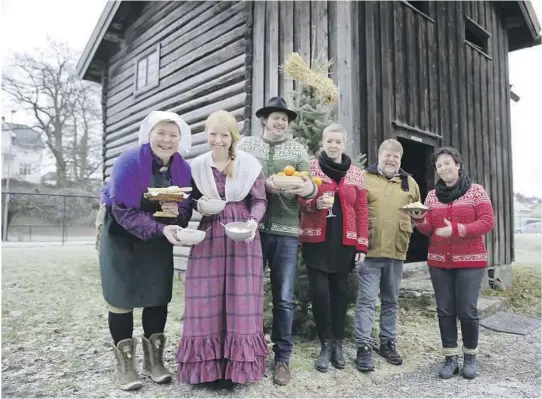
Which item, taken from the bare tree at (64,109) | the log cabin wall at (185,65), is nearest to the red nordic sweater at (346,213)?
the log cabin wall at (185,65)

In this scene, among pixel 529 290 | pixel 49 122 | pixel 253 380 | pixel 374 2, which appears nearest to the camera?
pixel 253 380

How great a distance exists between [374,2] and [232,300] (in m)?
4.87

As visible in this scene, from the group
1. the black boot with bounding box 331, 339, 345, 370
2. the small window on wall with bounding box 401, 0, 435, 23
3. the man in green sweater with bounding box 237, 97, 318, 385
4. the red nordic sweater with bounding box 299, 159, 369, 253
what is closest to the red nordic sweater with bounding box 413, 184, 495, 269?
the red nordic sweater with bounding box 299, 159, 369, 253

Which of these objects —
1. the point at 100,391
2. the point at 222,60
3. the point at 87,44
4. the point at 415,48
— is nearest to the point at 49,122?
the point at 87,44

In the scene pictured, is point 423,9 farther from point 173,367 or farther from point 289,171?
point 173,367

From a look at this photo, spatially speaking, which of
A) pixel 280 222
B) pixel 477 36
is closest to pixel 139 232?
pixel 280 222

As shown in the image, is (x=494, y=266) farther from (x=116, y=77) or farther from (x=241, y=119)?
(x=116, y=77)

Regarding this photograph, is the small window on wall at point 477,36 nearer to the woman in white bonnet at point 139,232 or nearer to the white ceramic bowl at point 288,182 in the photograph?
the white ceramic bowl at point 288,182

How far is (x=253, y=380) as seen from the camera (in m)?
2.81

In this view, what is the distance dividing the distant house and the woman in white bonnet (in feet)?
88.7

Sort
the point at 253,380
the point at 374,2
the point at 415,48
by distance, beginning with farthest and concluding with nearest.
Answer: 1. the point at 415,48
2. the point at 374,2
3. the point at 253,380

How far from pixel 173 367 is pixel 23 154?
29904mm

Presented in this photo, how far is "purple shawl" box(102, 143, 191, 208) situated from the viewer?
8.91 feet

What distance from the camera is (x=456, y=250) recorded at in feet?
10.9
